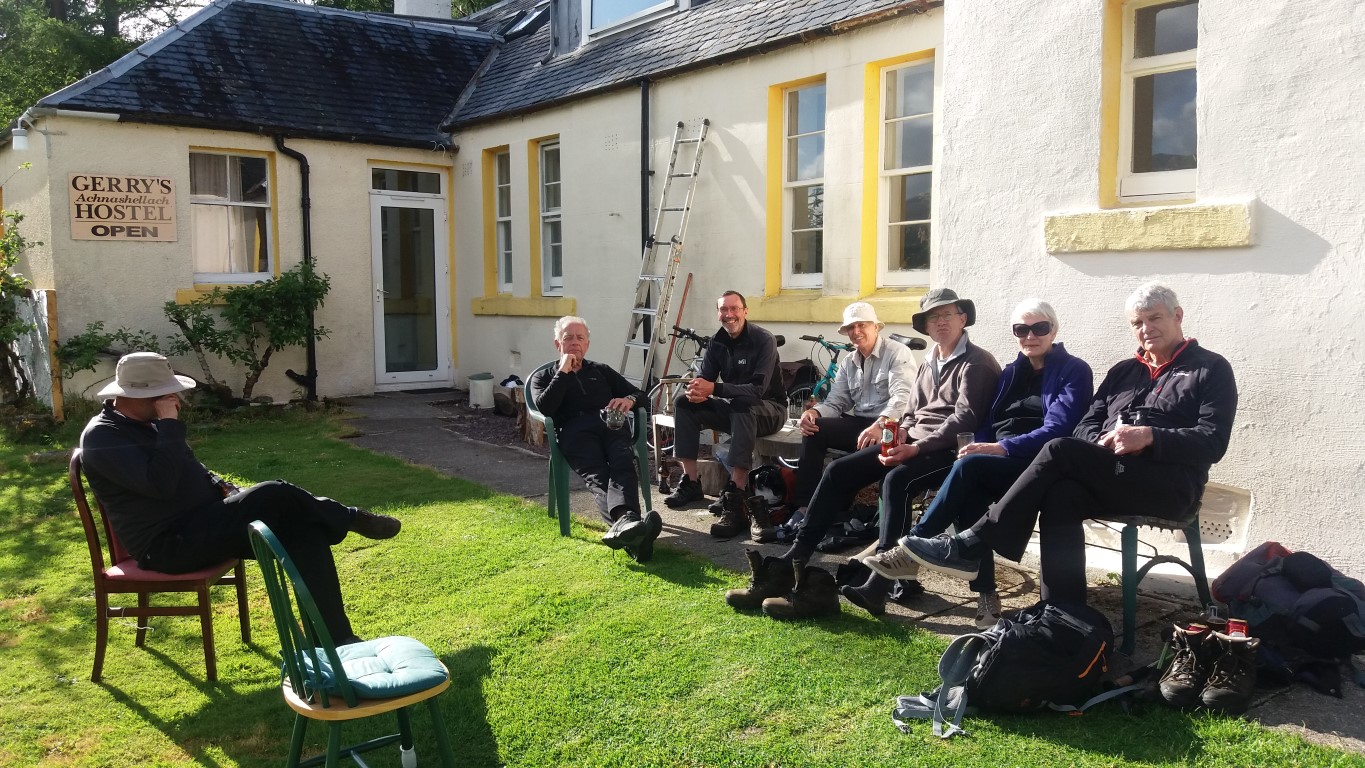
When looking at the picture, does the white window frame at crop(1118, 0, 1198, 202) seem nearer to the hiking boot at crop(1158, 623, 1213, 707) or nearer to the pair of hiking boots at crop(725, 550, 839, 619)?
the hiking boot at crop(1158, 623, 1213, 707)

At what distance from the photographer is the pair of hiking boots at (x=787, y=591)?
4.84 metres

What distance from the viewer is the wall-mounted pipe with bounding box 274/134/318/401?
40.8 ft

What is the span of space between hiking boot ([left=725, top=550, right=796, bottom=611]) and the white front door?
955cm

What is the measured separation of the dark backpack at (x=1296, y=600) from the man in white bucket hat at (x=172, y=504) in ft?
12.1

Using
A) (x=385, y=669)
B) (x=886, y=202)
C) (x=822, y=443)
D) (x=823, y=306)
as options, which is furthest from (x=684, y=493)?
(x=385, y=669)

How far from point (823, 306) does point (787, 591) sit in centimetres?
384

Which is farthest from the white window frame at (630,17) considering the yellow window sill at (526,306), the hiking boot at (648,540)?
the hiking boot at (648,540)

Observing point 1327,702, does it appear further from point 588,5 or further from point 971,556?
point 588,5

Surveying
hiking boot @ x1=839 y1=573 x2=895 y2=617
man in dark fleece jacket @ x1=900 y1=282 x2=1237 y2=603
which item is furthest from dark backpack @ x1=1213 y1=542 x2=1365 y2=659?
hiking boot @ x1=839 y1=573 x2=895 y2=617

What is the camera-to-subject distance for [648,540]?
572 cm

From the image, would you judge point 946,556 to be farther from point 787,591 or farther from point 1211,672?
point 1211,672

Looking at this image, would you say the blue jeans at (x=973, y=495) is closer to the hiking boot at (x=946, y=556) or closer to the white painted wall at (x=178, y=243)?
the hiking boot at (x=946, y=556)

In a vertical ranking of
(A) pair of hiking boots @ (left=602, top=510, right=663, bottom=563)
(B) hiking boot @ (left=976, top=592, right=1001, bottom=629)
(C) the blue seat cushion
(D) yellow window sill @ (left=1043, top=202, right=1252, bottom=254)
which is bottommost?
(B) hiking boot @ (left=976, top=592, right=1001, bottom=629)

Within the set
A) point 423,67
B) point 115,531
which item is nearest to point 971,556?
point 115,531
